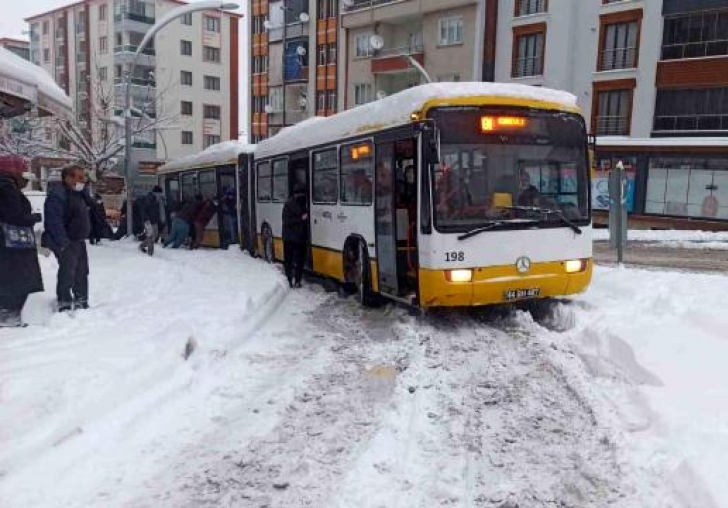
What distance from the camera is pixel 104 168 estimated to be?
3600cm

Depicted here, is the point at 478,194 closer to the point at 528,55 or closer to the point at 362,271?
the point at 362,271

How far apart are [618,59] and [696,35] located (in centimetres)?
359

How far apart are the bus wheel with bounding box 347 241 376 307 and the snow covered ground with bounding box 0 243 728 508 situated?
1.02 metres

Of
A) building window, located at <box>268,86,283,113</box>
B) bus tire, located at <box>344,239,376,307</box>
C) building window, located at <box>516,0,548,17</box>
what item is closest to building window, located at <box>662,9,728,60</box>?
building window, located at <box>516,0,548,17</box>

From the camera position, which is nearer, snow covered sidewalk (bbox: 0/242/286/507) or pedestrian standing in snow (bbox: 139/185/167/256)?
snow covered sidewalk (bbox: 0/242/286/507)

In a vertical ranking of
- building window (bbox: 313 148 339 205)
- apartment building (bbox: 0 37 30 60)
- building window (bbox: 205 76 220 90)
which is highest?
apartment building (bbox: 0 37 30 60)

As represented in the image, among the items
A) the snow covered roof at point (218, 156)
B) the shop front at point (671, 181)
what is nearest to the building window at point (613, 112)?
the shop front at point (671, 181)

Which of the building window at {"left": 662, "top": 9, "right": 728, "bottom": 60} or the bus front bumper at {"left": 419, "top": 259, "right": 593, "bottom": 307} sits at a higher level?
the building window at {"left": 662, "top": 9, "right": 728, "bottom": 60}

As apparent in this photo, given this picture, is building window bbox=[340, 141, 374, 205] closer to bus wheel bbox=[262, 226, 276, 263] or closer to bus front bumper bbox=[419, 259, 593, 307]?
bus front bumper bbox=[419, 259, 593, 307]

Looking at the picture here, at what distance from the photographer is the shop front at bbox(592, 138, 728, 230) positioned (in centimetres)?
2895

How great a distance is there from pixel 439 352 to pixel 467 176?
221 centimetres

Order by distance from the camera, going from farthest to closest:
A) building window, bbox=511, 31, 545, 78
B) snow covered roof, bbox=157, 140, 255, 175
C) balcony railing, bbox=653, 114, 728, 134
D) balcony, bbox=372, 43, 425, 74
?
1. balcony, bbox=372, 43, 425, 74
2. building window, bbox=511, 31, 545, 78
3. balcony railing, bbox=653, 114, 728, 134
4. snow covered roof, bbox=157, 140, 255, 175

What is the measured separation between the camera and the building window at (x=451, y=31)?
128 feet

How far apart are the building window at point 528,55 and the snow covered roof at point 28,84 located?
30321 mm
